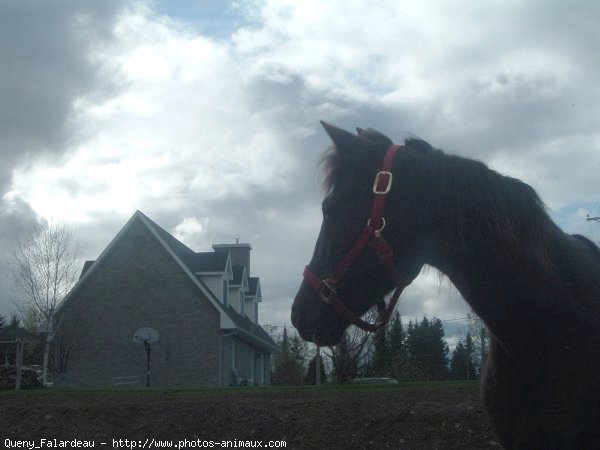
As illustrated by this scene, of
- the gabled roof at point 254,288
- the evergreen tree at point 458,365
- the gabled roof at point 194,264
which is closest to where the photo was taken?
the gabled roof at point 194,264

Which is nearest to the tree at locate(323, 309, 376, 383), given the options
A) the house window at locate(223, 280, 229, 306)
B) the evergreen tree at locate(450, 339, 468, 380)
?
the house window at locate(223, 280, 229, 306)

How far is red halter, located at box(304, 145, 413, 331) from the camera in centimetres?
251

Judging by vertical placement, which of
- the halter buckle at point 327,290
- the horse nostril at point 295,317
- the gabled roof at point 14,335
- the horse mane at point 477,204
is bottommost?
the horse nostril at point 295,317

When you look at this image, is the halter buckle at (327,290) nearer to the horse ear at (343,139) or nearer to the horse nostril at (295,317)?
the horse nostril at (295,317)

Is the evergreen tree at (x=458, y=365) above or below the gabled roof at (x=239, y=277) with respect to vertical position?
below

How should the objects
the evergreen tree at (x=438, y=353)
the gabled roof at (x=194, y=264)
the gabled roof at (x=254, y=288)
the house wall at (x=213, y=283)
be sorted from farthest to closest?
the evergreen tree at (x=438, y=353), the gabled roof at (x=254, y=288), the house wall at (x=213, y=283), the gabled roof at (x=194, y=264)

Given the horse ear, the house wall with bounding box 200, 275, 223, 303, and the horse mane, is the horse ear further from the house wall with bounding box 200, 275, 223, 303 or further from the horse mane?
the house wall with bounding box 200, 275, 223, 303

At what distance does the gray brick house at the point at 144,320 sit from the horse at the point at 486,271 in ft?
77.2

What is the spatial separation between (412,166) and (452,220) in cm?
28

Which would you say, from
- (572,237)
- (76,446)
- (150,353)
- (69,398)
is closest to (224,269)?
(150,353)

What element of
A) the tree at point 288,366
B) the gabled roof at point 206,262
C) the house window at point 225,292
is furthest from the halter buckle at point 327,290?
the tree at point 288,366

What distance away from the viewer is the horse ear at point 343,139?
8.99ft

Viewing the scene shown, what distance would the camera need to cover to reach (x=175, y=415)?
9.32 metres

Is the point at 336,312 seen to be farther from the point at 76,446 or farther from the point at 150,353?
the point at 150,353
